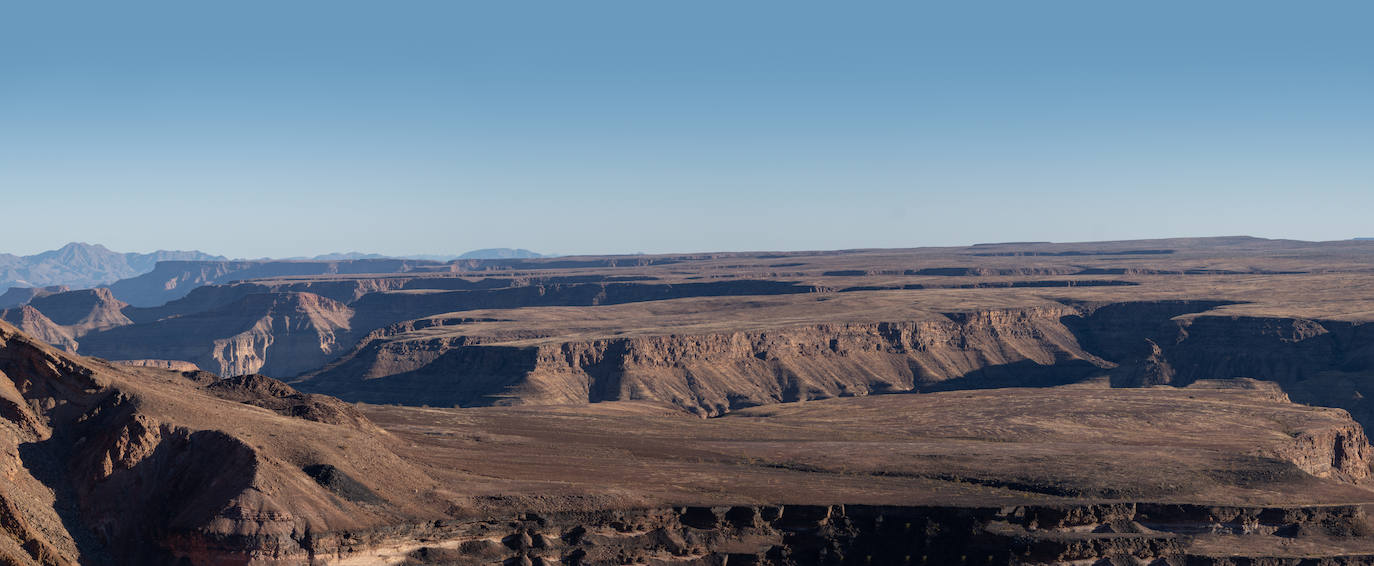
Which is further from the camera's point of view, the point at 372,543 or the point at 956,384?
the point at 956,384

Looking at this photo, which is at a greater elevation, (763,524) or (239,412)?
(239,412)

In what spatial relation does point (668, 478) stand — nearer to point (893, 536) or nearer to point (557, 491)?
point (557, 491)

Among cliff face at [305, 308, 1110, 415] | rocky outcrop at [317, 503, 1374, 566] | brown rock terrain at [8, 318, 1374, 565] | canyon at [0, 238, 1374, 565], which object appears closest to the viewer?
brown rock terrain at [8, 318, 1374, 565]

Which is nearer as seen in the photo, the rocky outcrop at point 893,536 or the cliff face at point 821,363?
the rocky outcrop at point 893,536

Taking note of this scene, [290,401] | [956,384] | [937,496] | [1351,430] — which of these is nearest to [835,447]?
[937,496]

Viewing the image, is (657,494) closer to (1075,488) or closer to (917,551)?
(917,551)

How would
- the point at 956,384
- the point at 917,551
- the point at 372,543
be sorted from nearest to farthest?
the point at 372,543
the point at 917,551
the point at 956,384

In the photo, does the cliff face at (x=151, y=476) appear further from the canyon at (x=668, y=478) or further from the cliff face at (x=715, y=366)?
the cliff face at (x=715, y=366)

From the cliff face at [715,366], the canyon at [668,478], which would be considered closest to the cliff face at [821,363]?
the cliff face at [715,366]

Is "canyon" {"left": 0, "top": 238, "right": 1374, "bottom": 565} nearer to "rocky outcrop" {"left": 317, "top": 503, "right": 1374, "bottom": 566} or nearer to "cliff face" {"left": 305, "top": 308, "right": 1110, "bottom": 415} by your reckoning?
"rocky outcrop" {"left": 317, "top": 503, "right": 1374, "bottom": 566}

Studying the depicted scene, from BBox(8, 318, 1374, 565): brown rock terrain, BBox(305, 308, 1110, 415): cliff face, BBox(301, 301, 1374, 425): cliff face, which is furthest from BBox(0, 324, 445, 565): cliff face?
BBox(305, 308, 1110, 415): cliff face

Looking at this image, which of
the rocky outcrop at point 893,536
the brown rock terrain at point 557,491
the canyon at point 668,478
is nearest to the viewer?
the brown rock terrain at point 557,491
